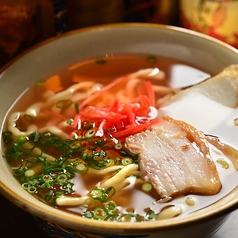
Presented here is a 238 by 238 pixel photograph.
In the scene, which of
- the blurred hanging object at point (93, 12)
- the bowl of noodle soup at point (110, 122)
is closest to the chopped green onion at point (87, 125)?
the bowl of noodle soup at point (110, 122)

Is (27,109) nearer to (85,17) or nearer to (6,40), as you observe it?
(6,40)

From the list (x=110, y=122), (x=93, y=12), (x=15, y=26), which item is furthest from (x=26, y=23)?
(x=110, y=122)

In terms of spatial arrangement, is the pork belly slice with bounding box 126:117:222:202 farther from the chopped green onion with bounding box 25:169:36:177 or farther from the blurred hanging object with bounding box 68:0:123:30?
the blurred hanging object with bounding box 68:0:123:30

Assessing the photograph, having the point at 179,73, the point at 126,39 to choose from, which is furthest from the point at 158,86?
the point at 126,39

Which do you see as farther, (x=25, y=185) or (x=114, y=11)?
(x=114, y=11)

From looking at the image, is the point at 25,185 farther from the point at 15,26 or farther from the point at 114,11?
the point at 114,11

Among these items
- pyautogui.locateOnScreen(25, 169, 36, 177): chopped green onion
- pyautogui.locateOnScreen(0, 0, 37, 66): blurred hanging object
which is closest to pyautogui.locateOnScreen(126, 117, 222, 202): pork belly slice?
pyautogui.locateOnScreen(25, 169, 36, 177): chopped green onion
